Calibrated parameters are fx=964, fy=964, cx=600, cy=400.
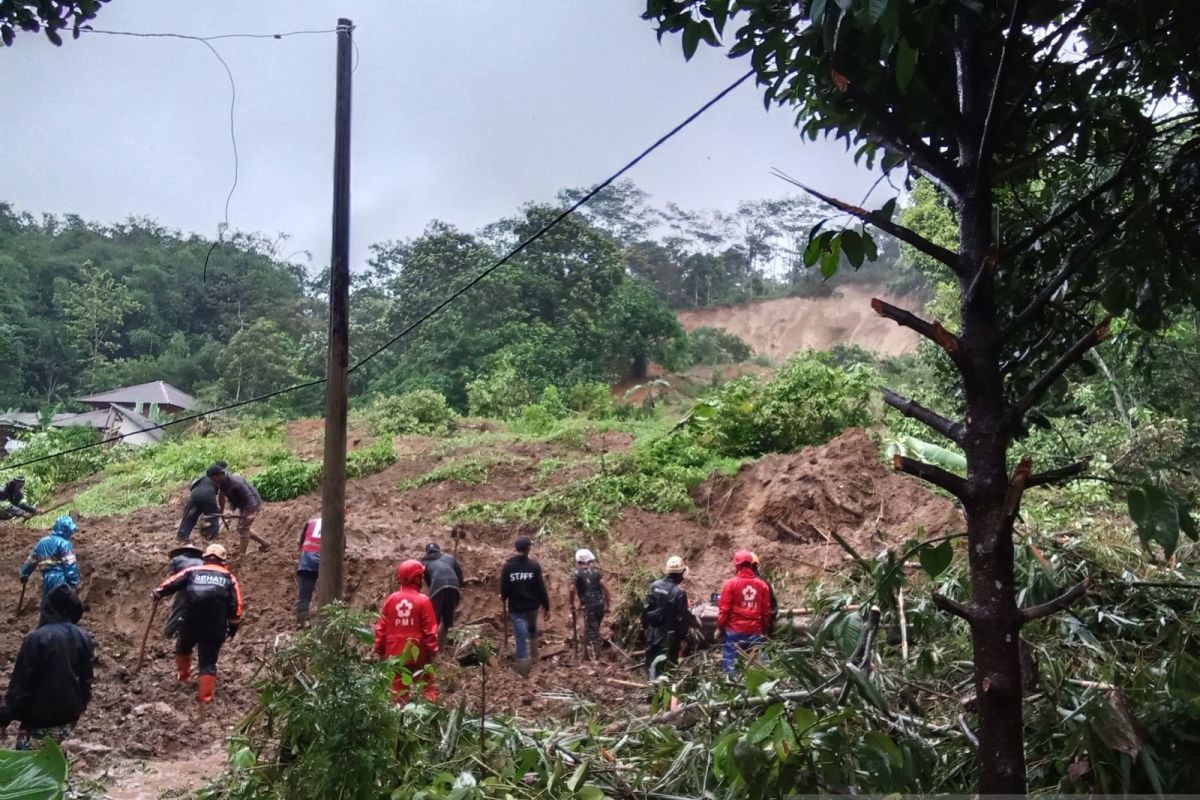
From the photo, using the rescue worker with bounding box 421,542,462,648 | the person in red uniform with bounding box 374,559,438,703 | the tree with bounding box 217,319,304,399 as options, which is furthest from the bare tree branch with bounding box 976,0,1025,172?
the tree with bounding box 217,319,304,399

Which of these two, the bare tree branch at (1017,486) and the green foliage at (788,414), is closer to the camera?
Answer: the bare tree branch at (1017,486)

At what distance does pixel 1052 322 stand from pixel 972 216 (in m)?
1.30

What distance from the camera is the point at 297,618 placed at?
11.4 metres

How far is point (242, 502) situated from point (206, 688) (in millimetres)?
4383

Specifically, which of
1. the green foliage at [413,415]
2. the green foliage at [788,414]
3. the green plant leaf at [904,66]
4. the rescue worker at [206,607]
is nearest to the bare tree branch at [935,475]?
the green plant leaf at [904,66]

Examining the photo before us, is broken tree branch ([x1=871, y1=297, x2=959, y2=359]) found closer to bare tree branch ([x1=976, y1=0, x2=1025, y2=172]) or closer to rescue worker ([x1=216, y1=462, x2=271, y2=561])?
bare tree branch ([x1=976, y1=0, x2=1025, y2=172])

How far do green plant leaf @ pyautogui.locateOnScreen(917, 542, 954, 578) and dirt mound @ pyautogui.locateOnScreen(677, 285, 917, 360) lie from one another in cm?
5685

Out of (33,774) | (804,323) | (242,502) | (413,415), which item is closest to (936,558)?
(33,774)

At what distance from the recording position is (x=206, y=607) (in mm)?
9023

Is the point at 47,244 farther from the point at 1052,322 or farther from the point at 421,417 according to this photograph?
the point at 1052,322

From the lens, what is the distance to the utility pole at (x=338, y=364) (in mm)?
8594

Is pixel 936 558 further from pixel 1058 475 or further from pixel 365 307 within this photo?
pixel 365 307

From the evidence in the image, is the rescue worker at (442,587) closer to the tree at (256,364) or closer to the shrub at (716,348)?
the tree at (256,364)

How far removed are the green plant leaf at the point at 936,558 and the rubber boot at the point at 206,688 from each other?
824 centimetres
